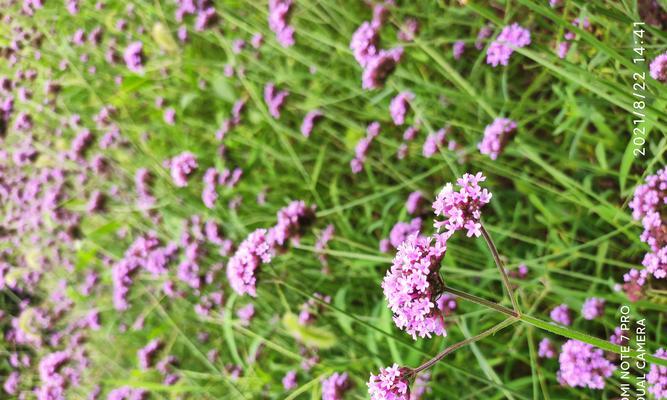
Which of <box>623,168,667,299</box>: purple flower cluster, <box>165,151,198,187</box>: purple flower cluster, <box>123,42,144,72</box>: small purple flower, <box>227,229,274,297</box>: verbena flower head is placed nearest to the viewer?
<box>623,168,667,299</box>: purple flower cluster

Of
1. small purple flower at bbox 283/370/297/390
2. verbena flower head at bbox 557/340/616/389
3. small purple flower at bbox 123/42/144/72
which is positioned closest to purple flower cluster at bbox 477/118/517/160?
verbena flower head at bbox 557/340/616/389

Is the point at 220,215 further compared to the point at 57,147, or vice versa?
the point at 57,147

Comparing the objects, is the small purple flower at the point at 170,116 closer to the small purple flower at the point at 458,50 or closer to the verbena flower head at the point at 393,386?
the small purple flower at the point at 458,50

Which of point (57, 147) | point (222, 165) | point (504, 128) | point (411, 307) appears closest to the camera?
point (411, 307)

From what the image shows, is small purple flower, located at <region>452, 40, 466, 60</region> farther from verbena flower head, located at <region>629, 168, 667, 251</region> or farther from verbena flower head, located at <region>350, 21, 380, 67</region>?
verbena flower head, located at <region>629, 168, 667, 251</region>

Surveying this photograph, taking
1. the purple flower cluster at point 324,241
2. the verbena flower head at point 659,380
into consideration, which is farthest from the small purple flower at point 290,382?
the verbena flower head at point 659,380

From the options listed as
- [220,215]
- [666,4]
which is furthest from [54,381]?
[666,4]

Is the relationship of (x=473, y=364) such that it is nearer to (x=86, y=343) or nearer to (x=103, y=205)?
(x=103, y=205)
